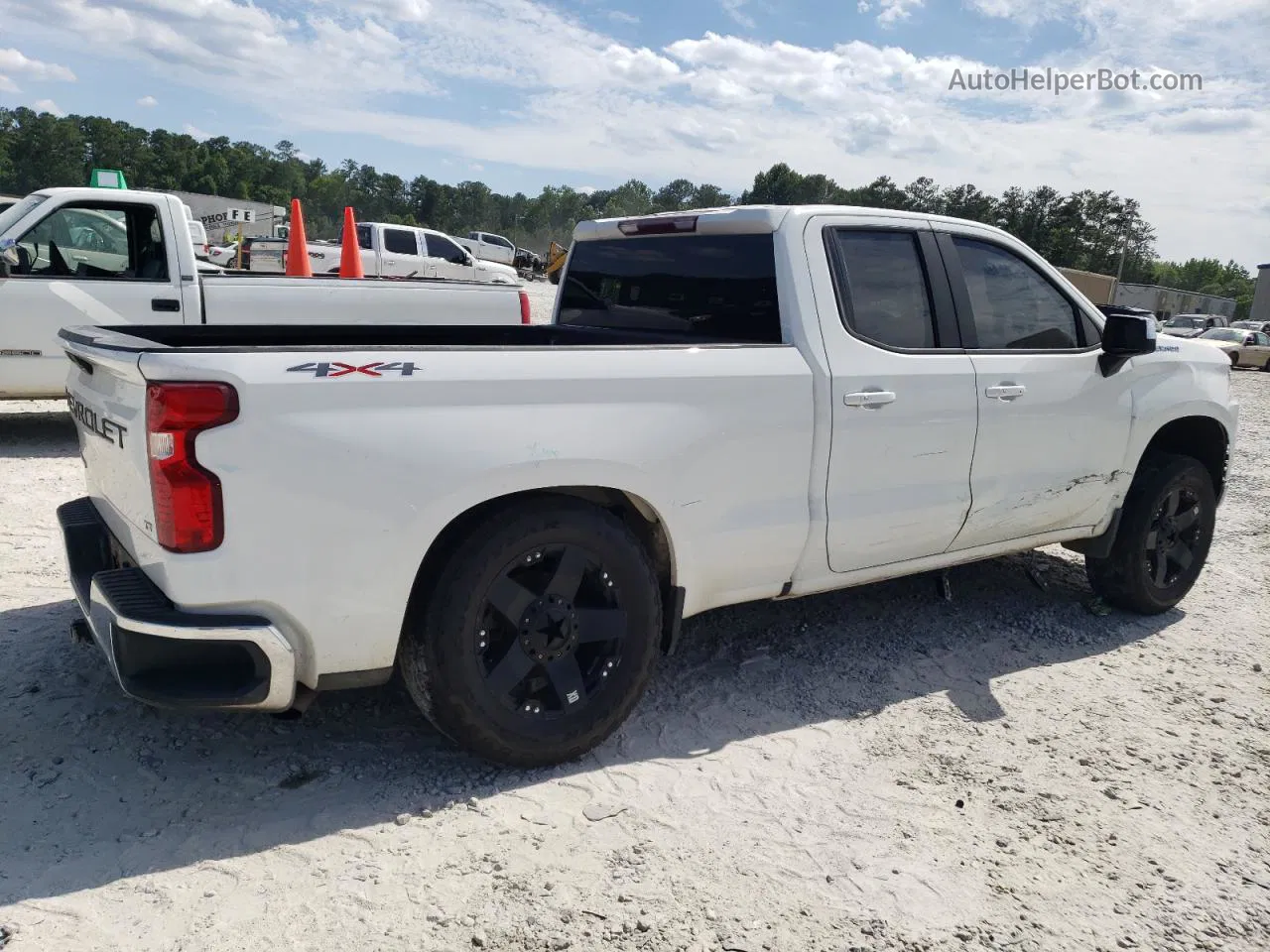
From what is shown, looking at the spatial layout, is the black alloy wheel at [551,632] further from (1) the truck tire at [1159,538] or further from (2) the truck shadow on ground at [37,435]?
(2) the truck shadow on ground at [37,435]

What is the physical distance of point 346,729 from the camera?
3.48 m

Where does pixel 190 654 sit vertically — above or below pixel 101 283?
below

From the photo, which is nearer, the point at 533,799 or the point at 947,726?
the point at 533,799

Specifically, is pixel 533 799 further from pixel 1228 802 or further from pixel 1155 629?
pixel 1155 629

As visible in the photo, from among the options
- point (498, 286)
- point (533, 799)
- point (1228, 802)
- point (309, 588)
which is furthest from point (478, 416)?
point (498, 286)

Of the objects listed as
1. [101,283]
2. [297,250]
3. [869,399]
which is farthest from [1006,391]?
[297,250]

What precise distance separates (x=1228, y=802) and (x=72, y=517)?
4209mm

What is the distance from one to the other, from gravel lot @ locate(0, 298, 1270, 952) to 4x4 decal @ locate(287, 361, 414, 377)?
1.36 m

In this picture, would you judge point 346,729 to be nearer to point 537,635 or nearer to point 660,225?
point 537,635

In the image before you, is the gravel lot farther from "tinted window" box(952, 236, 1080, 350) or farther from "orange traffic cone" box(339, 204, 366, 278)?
"orange traffic cone" box(339, 204, 366, 278)

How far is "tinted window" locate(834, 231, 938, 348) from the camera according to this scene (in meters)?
3.83

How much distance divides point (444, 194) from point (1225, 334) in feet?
341

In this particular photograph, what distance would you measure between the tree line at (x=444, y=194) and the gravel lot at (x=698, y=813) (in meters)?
75.3

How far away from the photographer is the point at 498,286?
28.8 feet
